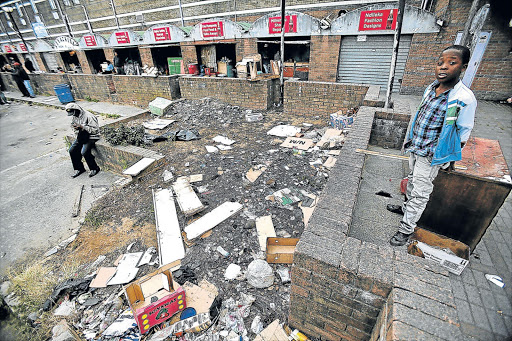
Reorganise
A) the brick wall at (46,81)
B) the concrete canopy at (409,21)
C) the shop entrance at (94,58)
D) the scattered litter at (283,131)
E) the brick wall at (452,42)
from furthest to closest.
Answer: the shop entrance at (94,58) → the brick wall at (46,81) → the concrete canopy at (409,21) → the brick wall at (452,42) → the scattered litter at (283,131)

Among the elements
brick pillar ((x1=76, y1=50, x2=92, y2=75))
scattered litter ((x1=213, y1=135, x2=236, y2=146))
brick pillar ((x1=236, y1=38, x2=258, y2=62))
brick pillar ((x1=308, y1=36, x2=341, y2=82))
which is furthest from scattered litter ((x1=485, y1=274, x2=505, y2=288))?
brick pillar ((x1=76, y1=50, x2=92, y2=75))

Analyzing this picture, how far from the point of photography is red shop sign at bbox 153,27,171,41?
11.9 metres

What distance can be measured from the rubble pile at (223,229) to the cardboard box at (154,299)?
2 centimetres

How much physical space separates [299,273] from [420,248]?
1.50 metres

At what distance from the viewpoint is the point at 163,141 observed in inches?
267

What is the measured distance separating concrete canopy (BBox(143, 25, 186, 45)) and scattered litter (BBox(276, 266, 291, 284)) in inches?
495

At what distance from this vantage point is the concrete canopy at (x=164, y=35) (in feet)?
38.7

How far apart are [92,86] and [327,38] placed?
12518 mm

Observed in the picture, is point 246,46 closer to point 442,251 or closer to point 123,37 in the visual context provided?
point 123,37

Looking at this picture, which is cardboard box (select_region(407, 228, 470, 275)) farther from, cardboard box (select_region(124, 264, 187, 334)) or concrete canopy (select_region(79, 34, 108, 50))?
concrete canopy (select_region(79, 34, 108, 50))

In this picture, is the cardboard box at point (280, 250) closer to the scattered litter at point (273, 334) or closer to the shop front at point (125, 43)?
the scattered litter at point (273, 334)

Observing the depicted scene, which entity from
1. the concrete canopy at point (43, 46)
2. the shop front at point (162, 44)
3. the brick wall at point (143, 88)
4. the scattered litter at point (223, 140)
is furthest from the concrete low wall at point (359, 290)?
the concrete canopy at point (43, 46)

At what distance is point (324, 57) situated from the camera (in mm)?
10367

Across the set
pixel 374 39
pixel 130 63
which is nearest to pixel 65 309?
pixel 374 39
